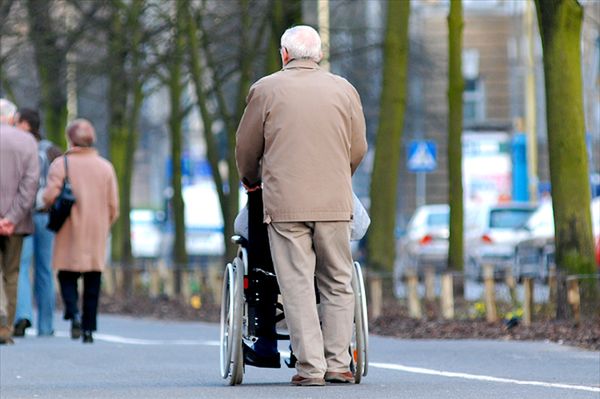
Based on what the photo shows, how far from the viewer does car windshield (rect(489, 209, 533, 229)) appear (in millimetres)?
37594

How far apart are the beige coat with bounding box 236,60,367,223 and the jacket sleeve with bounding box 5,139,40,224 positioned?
18.1ft

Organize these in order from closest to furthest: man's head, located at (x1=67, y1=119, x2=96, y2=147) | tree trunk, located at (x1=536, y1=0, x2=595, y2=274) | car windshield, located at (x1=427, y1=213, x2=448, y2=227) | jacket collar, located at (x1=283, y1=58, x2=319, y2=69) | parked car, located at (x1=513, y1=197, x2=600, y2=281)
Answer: jacket collar, located at (x1=283, y1=58, x2=319, y2=69), man's head, located at (x1=67, y1=119, x2=96, y2=147), tree trunk, located at (x1=536, y1=0, x2=595, y2=274), parked car, located at (x1=513, y1=197, x2=600, y2=281), car windshield, located at (x1=427, y1=213, x2=448, y2=227)

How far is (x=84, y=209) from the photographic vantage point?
1580cm

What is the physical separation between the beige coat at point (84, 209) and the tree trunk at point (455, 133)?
287 inches

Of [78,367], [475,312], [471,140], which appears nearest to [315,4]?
[475,312]

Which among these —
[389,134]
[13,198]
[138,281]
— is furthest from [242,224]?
[138,281]

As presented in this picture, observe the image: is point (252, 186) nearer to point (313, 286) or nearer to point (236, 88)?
point (313, 286)

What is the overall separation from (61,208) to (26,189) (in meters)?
0.43

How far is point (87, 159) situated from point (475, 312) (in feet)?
17.7

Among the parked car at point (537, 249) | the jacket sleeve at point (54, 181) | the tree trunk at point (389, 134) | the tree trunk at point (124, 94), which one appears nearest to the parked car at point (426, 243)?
the parked car at point (537, 249)

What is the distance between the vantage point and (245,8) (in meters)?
23.4

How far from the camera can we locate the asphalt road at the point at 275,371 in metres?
9.61

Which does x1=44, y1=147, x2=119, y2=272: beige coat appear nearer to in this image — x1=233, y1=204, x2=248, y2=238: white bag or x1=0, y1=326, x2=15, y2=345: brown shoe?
x1=0, y1=326, x2=15, y2=345: brown shoe

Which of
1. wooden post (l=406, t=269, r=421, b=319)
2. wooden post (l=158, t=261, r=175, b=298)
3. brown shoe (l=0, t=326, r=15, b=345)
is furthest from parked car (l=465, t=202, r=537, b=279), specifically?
brown shoe (l=0, t=326, r=15, b=345)
